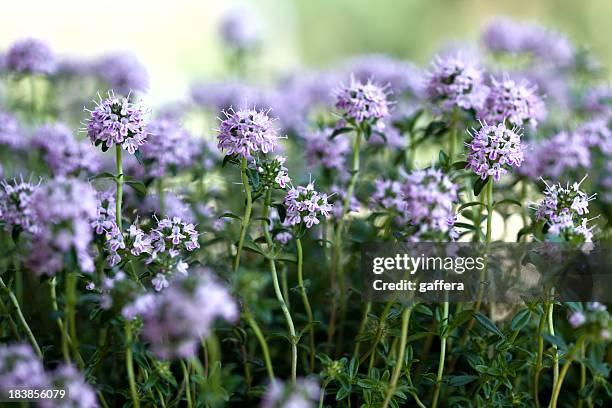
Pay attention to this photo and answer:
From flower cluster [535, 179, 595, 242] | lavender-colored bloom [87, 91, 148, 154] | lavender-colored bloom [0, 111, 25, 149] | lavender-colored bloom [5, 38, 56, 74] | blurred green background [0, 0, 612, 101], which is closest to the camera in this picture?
flower cluster [535, 179, 595, 242]

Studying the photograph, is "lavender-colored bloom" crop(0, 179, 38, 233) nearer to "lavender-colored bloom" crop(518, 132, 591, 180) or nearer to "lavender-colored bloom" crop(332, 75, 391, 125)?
"lavender-colored bloom" crop(332, 75, 391, 125)

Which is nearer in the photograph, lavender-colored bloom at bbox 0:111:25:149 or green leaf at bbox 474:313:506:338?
green leaf at bbox 474:313:506:338

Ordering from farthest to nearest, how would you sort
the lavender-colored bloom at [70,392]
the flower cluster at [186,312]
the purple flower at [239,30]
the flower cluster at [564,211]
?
the purple flower at [239,30]
the flower cluster at [564,211]
the lavender-colored bloom at [70,392]
the flower cluster at [186,312]

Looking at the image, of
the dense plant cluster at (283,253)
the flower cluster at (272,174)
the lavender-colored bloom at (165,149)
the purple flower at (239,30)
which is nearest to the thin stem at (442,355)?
the dense plant cluster at (283,253)

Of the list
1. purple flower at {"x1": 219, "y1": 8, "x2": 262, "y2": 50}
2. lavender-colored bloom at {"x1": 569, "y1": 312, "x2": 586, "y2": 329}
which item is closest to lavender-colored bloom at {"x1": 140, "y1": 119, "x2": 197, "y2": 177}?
lavender-colored bloom at {"x1": 569, "y1": 312, "x2": 586, "y2": 329}

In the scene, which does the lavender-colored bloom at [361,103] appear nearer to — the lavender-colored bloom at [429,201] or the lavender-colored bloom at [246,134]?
the lavender-colored bloom at [246,134]

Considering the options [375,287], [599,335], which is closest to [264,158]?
[375,287]
